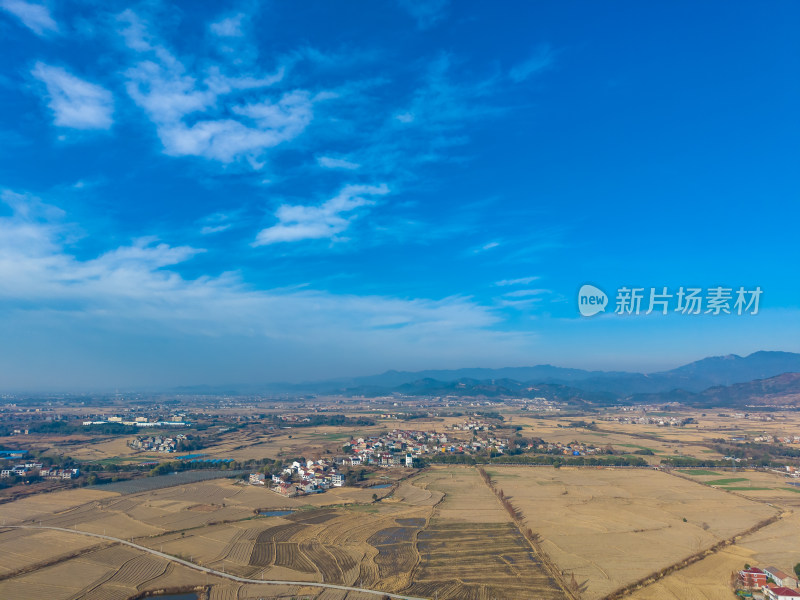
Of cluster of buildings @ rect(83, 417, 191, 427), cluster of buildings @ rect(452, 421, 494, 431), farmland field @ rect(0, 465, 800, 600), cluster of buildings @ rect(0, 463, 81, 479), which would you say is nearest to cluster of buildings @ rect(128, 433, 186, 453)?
cluster of buildings @ rect(0, 463, 81, 479)

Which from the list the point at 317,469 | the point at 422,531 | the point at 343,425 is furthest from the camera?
the point at 343,425

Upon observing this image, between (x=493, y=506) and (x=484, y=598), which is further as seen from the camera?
(x=493, y=506)

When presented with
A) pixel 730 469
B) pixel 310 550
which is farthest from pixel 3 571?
pixel 730 469

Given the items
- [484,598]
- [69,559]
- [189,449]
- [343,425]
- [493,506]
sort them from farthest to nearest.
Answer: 1. [343,425]
2. [189,449]
3. [493,506]
4. [69,559]
5. [484,598]

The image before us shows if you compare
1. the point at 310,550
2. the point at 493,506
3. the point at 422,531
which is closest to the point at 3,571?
the point at 310,550

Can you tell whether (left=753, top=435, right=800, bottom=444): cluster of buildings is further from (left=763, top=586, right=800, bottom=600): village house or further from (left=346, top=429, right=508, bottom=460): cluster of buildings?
(left=763, top=586, right=800, bottom=600): village house

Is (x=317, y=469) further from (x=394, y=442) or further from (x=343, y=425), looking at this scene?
(x=343, y=425)

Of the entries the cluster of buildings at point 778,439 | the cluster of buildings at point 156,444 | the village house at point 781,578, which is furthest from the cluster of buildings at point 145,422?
the cluster of buildings at point 778,439
